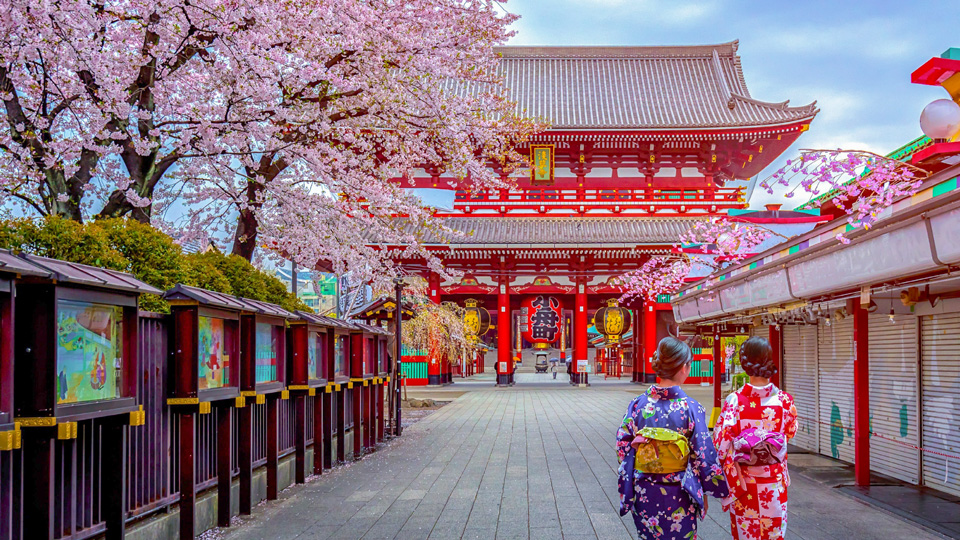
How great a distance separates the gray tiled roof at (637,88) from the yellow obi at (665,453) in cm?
2400

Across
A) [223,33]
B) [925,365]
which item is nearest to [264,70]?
[223,33]

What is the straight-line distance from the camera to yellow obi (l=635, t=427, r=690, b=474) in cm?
408

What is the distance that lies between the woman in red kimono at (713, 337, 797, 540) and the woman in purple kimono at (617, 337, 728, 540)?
13.1 inches

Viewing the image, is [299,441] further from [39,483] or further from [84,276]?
[84,276]

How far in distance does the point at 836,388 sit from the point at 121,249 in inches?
335

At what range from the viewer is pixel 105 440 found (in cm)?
479

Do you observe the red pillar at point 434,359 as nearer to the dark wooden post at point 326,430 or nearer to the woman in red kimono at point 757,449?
the dark wooden post at point 326,430

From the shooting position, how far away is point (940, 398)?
25.6 feet

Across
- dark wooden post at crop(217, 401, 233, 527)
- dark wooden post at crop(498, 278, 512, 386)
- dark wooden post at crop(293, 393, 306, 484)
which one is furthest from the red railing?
dark wooden post at crop(217, 401, 233, 527)

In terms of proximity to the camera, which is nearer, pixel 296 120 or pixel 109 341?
pixel 109 341

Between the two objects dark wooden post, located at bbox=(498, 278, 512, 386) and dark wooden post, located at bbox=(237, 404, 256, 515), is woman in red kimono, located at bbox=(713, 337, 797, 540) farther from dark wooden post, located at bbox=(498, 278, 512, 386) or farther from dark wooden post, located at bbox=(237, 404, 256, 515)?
dark wooden post, located at bbox=(498, 278, 512, 386)

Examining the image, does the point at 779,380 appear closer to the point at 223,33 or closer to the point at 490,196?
the point at 223,33

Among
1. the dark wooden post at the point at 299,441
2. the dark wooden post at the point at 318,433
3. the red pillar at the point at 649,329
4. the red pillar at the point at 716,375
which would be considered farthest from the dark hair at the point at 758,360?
the red pillar at the point at 649,329

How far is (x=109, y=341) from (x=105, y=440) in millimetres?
690
